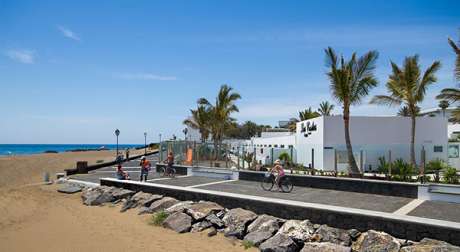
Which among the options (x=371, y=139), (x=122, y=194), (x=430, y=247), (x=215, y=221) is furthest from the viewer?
(x=371, y=139)

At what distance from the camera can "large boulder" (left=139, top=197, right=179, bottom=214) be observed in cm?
1406

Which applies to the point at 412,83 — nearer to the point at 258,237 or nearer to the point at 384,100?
the point at 384,100

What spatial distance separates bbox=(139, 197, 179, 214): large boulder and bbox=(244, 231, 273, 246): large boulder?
14.2 feet

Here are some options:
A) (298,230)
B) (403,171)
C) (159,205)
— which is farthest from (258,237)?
(403,171)

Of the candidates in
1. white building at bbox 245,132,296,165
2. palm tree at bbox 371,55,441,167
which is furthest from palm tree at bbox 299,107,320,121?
palm tree at bbox 371,55,441,167

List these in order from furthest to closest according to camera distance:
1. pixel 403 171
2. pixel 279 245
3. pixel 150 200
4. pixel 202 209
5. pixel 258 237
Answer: pixel 403 171
pixel 150 200
pixel 202 209
pixel 258 237
pixel 279 245

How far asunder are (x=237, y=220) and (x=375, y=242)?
3983mm

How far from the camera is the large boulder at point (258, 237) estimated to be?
1030 cm

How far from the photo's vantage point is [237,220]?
1153 centimetres

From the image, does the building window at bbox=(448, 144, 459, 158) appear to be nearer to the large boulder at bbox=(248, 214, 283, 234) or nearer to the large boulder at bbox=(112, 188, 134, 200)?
the large boulder at bbox=(248, 214, 283, 234)

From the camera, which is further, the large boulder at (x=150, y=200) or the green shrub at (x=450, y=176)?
the green shrub at (x=450, y=176)

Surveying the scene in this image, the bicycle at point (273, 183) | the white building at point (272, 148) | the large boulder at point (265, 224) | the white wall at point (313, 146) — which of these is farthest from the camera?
the white wall at point (313, 146)

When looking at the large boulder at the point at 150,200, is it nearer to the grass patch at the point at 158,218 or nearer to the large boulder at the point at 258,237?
the grass patch at the point at 158,218

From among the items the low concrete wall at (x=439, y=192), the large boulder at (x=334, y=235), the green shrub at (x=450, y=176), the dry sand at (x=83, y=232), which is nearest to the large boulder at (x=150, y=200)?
the dry sand at (x=83, y=232)
